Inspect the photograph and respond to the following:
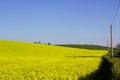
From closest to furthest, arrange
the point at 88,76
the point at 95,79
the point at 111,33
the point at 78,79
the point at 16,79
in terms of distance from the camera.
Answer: the point at 16,79
the point at 78,79
the point at 88,76
the point at 95,79
the point at 111,33

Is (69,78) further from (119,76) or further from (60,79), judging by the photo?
(119,76)

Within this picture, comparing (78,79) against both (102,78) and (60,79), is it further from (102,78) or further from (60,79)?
(102,78)

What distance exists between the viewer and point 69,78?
16984mm

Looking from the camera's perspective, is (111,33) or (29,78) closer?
(29,78)

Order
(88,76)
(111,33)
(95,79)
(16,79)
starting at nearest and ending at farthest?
(16,79)
(88,76)
(95,79)
(111,33)

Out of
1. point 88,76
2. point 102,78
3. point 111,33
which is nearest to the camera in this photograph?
point 88,76

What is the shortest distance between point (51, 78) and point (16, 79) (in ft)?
6.17

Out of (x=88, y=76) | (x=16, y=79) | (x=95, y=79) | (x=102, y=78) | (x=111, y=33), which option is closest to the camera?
(x=16, y=79)

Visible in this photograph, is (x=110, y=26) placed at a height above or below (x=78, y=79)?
above

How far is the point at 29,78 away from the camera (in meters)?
16.3

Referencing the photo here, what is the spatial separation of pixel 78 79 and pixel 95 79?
3859 mm

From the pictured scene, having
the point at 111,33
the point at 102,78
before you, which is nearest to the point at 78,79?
the point at 102,78

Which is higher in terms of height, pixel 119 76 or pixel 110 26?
pixel 110 26

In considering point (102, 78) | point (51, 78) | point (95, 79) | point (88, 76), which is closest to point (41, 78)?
point (51, 78)
